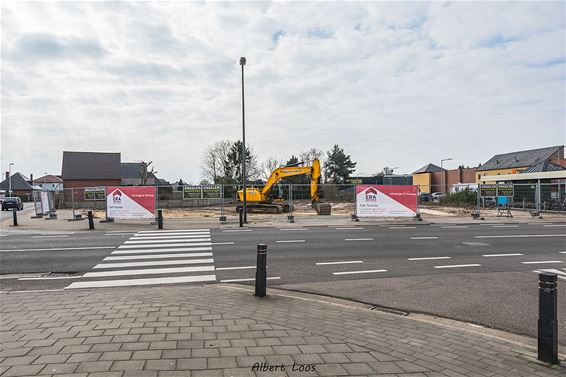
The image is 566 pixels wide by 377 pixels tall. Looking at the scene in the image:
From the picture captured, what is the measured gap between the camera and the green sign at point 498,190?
83.9 ft

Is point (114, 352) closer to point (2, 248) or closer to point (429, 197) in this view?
point (2, 248)

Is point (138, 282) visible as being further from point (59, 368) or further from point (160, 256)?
point (59, 368)

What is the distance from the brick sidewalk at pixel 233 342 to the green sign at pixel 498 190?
23374 millimetres

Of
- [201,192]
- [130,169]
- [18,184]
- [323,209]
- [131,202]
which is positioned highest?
[130,169]

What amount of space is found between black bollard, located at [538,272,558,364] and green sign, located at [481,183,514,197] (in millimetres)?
23939

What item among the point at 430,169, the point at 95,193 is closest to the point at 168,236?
the point at 95,193

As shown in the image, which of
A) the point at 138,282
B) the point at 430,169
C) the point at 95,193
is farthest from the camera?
the point at 430,169

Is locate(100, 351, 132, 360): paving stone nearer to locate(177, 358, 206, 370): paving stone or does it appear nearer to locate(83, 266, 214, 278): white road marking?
locate(177, 358, 206, 370): paving stone

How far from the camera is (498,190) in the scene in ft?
84.1

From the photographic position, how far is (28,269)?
969 cm

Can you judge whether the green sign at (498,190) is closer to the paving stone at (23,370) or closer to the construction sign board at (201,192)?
the construction sign board at (201,192)

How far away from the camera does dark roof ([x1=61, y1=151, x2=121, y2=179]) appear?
228 ft

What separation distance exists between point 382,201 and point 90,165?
6441 centimetres

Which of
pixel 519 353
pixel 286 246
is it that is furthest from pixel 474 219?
pixel 519 353
